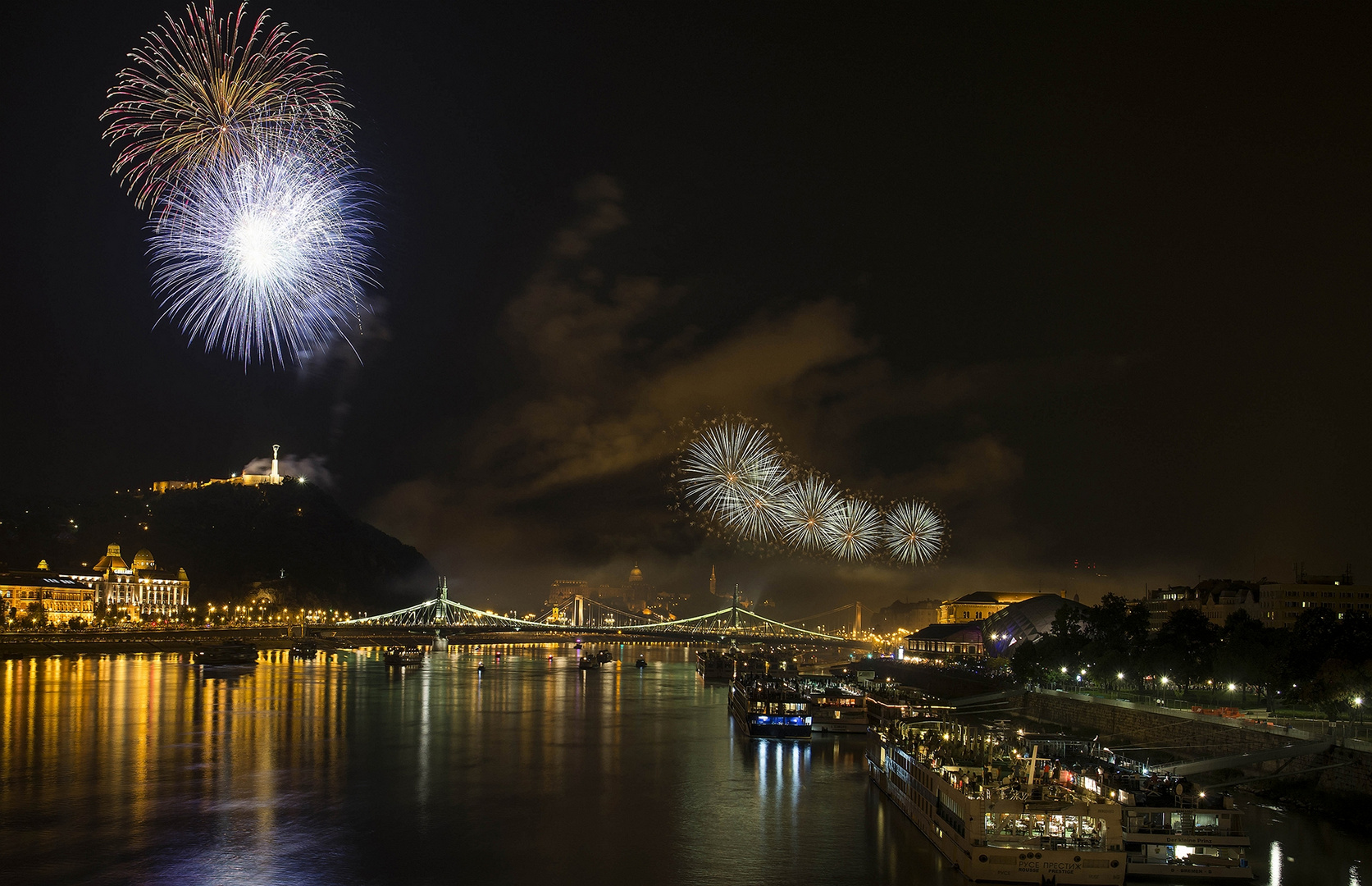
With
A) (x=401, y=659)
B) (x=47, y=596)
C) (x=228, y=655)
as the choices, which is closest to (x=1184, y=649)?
(x=401, y=659)

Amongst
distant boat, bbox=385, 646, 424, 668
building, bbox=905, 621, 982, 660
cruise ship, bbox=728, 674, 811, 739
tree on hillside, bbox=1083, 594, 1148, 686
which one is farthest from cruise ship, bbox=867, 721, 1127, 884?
building, bbox=905, 621, 982, 660

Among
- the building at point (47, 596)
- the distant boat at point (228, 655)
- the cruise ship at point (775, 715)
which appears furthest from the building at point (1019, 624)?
the building at point (47, 596)

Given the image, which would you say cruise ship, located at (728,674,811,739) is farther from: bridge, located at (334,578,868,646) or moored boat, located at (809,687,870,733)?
bridge, located at (334,578,868,646)

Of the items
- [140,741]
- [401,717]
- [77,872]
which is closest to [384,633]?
[401,717]

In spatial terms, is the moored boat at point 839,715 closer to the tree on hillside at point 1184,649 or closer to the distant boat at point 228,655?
the tree on hillside at point 1184,649

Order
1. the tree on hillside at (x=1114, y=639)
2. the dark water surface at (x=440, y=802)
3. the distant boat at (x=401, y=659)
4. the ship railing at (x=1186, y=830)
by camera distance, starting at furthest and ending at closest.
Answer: the distant boat at (x=401, y=659) < the tree on hillside at (x=1114, y=639) < the dark water surface at (x=440, y=802) < the ship railing at (x=1186, y=830)

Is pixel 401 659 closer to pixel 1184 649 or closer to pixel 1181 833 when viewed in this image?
pixel 1184 649
